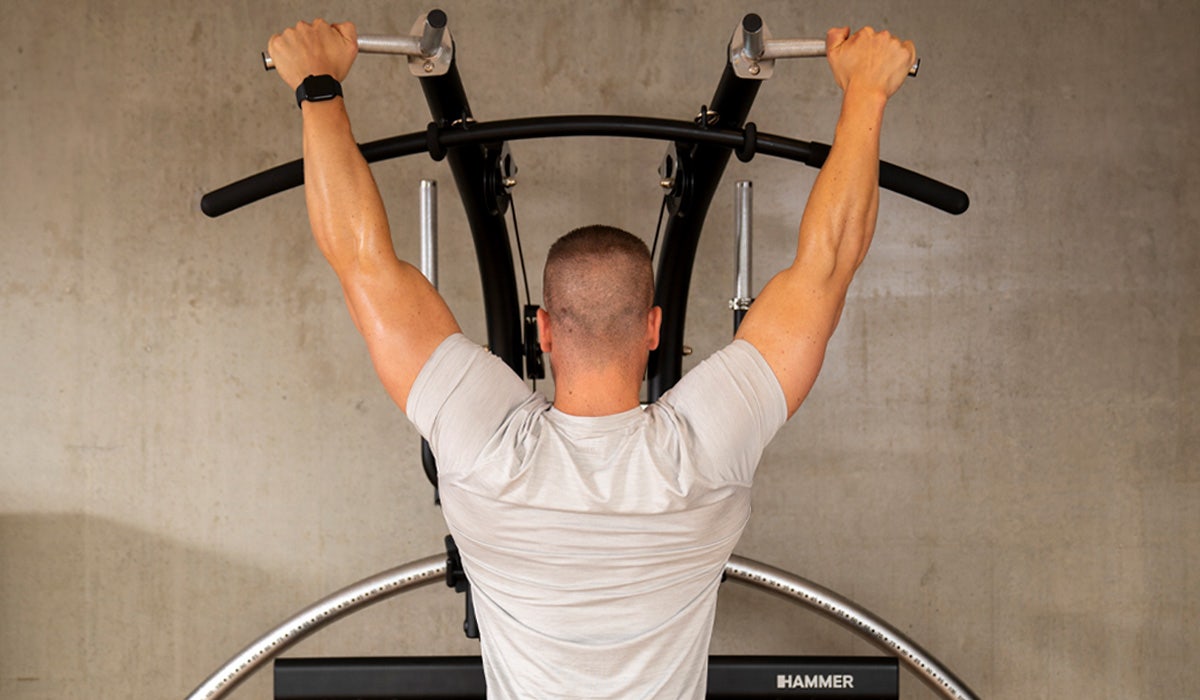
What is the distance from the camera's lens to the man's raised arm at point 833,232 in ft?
4.56

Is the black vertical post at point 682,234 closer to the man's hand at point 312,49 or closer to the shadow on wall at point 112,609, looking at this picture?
the man's hand at point 312,49

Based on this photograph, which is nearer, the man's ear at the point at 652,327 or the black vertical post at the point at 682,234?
the man's ear at the point at 652,327

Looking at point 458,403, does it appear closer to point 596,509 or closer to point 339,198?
point 596,509

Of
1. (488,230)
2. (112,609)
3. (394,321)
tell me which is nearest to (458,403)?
(394,321)

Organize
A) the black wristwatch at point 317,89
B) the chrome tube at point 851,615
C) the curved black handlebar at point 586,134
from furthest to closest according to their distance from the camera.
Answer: the chrome tube at point 851,615 → the curved black handlebar at point 586,134 → the black wristwatch at point 317,89

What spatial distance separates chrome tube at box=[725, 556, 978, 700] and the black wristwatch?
138cm

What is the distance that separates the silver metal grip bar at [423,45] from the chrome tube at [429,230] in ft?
1.72

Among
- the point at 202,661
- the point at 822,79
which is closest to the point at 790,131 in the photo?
the point at 822,79

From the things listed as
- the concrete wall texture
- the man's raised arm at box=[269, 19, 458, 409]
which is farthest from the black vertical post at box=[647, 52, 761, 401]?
the concrete wall texture

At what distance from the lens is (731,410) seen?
4.39ft

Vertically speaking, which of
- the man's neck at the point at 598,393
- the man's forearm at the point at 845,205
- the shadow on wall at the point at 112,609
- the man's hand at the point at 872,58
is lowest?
the shadow on wall at the point at 112,609

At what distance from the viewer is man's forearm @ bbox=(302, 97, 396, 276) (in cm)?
139

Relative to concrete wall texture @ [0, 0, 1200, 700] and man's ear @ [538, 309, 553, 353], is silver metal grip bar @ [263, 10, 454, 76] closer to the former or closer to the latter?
man's ear @ [538, 309, 553, 353]

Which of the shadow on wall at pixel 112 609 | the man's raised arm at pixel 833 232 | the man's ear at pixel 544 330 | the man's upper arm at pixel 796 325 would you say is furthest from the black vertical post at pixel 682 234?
the shadow on wall at pixel 112 609
